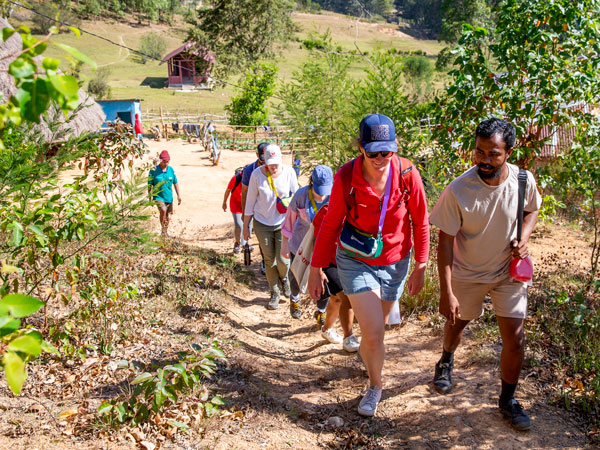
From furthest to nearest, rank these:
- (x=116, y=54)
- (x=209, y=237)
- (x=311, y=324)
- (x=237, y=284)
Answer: (x=116, y=54) < (x=209, y=237) < (x=237, y=284) < (x=311, y=324)

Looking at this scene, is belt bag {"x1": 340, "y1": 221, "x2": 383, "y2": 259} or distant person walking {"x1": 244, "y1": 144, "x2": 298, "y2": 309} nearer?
belt bag {"x1": 340, "y1": 221, "x2": 383, "y2": 259}

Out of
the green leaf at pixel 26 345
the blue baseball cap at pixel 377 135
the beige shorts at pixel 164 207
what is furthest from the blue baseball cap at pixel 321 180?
the beige shorts at pixel 164 207

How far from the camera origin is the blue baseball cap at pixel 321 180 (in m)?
4.61

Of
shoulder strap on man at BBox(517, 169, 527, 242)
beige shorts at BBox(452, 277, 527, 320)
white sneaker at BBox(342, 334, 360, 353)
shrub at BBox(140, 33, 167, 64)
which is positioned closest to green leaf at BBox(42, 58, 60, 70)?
shoulder strap on man at BBox(517, 169, 527, 242)

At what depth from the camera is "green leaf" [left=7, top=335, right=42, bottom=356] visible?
1306mm

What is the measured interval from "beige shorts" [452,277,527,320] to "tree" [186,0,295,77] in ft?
128

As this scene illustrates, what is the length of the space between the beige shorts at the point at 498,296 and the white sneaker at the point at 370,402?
0.81 metres

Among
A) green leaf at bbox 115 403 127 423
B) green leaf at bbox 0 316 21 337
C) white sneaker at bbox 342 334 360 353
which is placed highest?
green leaf at bbox 0 316 21 337

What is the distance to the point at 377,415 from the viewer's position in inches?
150

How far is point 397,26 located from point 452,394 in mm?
93197

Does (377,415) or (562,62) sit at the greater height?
(562,62)

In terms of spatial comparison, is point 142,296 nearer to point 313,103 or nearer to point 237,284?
point 237,284

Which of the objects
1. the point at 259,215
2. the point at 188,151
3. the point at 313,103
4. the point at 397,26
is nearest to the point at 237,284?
the point at 259,215

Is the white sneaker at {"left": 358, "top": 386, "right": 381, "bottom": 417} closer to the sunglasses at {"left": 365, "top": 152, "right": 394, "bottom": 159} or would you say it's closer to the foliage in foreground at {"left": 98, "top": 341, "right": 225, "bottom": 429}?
the foliage in foreground at {"left": 98, "top": 341, "right": 225, "bottom": 429}
